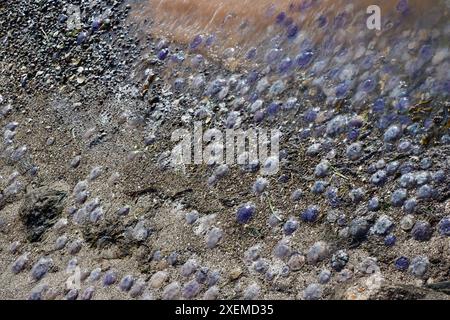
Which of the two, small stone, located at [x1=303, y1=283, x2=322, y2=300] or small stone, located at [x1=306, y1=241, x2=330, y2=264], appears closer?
small stone, located at [x1=303, y1=283, x2=322, y2=300]

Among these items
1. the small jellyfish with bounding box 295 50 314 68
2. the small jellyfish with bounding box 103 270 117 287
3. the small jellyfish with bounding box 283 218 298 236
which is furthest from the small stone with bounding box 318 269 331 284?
the small jellyfish with bounding box 295 50 314 68

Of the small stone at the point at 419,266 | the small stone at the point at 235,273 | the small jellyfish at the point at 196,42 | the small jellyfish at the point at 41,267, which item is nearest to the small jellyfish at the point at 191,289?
the small stone at the point at 235,273

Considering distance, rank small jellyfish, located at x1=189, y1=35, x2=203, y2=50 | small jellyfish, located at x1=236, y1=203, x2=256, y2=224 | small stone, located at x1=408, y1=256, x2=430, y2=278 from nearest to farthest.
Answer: small stone, located at x1=408, y1=256, x2=430, y2=278 → small jellyfish, located at x1=236, y1=203, x2=256, y2=224 → small jellyfish, located at x1=189, y1=35, x2=203, y2=50

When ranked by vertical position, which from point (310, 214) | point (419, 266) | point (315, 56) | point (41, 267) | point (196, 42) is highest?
point (196, 42)

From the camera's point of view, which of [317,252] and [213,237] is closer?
[317,252]

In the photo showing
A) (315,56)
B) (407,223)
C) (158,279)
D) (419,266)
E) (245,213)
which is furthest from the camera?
(315,56)

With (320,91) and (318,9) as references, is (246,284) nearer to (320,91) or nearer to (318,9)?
(320,91)

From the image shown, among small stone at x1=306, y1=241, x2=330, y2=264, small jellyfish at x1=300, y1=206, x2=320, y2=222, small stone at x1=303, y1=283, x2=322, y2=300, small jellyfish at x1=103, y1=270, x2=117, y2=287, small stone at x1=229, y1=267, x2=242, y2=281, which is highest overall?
small jellyfish at x1=103, y1=270, x2=117, y2=287

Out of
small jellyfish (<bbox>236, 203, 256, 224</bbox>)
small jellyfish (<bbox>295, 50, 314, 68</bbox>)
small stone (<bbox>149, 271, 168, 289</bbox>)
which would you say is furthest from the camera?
small jellyfish (<bbox>295, 50, 314, 68</bbox>)

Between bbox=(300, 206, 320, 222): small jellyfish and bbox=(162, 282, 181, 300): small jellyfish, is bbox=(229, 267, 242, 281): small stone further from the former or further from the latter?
bbox=(300, 206, 320, 222): small jellyfish

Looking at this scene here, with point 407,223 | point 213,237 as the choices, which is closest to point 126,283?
point 213,237

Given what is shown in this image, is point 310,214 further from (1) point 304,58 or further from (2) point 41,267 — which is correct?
(2) point 41,267
